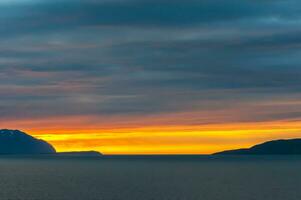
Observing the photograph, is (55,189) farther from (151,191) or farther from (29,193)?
(151,191)

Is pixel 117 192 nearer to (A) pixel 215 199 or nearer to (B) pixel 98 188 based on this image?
(B) pixel 98 188

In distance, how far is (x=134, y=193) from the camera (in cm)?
17162

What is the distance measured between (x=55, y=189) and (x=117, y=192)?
25.1 meters

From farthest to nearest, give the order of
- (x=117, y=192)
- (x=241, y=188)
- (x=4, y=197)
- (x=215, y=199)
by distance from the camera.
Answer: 1. (x=241, y=188)
2. (x=117, y=192)
3. (x=4, y=197)
4. (x=215, y=199)

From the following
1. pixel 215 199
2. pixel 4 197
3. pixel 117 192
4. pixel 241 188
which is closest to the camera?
pixel 215 199

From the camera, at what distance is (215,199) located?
503 feet

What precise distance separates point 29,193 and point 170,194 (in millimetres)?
41179

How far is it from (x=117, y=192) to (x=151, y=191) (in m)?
9.97

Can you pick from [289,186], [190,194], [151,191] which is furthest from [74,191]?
[289,186]

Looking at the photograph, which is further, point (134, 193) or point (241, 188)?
point (241, 188)

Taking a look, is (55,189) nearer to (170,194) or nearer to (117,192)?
(117,192)

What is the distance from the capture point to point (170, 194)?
6521 inches

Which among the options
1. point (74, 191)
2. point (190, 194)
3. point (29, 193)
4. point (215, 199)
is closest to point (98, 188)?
point (74, 191)

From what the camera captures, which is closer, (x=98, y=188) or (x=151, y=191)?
(x=151, y=191)
